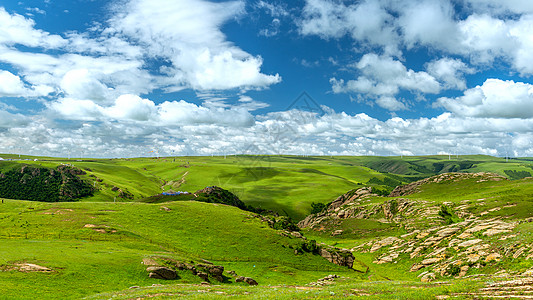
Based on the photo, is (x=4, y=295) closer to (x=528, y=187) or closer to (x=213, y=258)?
(x=213, y=258)

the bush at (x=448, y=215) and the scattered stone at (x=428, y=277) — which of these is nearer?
the scattered stone at (x=428, y=277)

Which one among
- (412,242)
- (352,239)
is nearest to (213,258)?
(412,242)

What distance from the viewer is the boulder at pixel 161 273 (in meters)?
49.4

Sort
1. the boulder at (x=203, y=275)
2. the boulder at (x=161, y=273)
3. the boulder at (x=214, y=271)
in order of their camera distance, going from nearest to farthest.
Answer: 1. the boulder at (x=161, y=273)
2. the boulder at (x=203, y=275)
3. the boulder at (x=214, y=271)

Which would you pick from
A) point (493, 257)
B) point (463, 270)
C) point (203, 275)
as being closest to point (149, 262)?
point (203, 275)

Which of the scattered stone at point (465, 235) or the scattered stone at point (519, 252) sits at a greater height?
the scattered stone at point (519, 252)

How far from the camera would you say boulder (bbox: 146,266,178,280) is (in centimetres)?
4944

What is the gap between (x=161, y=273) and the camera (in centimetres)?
5012

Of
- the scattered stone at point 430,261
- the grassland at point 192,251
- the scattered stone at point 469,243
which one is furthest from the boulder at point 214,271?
the scattered stone at point 469,243

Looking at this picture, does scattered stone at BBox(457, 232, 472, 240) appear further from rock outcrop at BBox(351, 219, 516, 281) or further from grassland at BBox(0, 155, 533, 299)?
grassland at BBox(0, 155, 533, 299)

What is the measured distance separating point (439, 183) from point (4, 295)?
179883 mm

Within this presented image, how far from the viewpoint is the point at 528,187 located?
10375 centimetres

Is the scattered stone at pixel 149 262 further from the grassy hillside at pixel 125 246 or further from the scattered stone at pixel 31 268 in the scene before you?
the scattered stone at pixel 31 268

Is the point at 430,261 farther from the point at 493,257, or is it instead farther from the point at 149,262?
the point at 149,262
